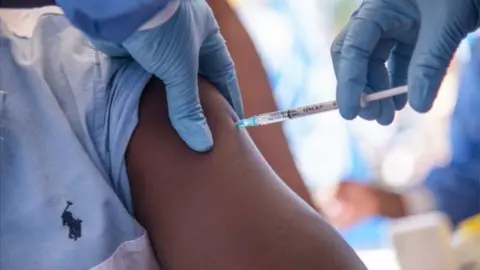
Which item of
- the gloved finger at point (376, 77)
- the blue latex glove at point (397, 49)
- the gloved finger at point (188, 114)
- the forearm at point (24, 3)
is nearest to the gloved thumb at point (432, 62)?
the blue latex glove at point (397, 49)

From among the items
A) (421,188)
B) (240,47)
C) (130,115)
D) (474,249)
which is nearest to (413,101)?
(130,115)

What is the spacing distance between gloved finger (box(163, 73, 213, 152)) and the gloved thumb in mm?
243

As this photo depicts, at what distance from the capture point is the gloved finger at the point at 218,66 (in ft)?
3.02

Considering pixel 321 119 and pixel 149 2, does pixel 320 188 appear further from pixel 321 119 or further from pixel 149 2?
pixel 149 2

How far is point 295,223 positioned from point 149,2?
29cm

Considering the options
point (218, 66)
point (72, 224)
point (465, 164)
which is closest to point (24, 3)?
point (218, 66)

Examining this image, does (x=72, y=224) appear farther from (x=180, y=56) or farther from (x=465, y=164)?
(x=465, y=164)

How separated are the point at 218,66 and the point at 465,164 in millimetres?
1261

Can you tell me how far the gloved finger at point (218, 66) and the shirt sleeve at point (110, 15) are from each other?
0.16m

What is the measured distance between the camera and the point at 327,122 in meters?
2.15

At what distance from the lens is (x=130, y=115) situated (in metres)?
0.85

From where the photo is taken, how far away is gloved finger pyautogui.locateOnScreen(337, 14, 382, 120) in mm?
782

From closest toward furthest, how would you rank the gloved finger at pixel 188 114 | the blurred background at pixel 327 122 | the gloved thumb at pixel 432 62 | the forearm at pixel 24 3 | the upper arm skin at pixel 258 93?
the gloved thumb at pixel 432 62
the gloved finger at pixel 188 114
the forearm at pixel 24 3
the upper arm skin at pixel 258 93
the blurred background at pixel 327 122

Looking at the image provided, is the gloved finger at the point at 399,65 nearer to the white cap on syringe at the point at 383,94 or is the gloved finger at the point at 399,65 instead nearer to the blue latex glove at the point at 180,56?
the white cap on syringe at the point at 383,94
